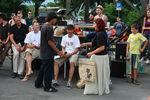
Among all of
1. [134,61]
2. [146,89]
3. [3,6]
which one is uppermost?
[3,6]

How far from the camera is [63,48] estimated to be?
8.51 metres

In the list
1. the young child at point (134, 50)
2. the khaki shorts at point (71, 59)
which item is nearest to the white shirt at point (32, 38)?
the khaki shorts at point (71, 59)

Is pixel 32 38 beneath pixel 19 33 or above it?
beneath

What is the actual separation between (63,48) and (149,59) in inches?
132

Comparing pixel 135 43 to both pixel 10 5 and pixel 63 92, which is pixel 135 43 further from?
pixel 10 5

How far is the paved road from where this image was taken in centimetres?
707

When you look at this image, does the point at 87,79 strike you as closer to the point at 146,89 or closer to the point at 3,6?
the point at 146,89

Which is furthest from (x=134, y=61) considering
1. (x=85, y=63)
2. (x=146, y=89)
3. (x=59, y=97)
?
(x=59, y=97)

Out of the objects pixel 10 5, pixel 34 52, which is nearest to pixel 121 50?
pixel 34 52

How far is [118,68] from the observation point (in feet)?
30.5

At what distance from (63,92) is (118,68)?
2.33 m

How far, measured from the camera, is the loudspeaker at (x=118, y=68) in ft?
30.2

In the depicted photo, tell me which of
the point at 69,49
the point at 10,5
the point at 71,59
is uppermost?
the point at 10,5

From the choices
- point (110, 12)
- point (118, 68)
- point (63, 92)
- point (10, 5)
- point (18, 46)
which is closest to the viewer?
point (63, 92)
